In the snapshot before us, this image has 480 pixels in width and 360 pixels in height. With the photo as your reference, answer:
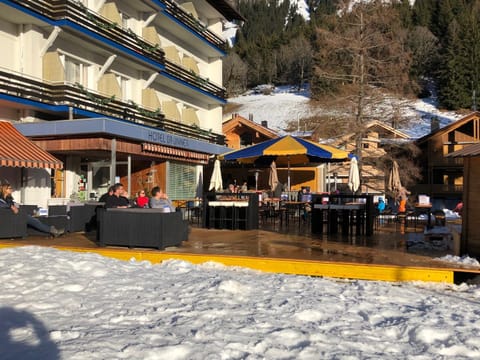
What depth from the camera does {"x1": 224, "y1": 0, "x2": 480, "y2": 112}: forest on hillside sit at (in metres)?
27.5

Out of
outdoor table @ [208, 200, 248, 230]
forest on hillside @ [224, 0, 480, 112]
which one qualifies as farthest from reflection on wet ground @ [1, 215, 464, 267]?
forest on hillside @ [224, 0, 480, 112]

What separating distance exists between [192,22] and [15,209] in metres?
19.2

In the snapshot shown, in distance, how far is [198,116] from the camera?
3139 cm

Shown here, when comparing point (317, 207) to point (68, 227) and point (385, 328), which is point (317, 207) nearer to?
point (68, 227)

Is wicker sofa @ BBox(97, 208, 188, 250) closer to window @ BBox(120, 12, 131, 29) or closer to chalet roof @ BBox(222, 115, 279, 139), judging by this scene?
window @ BBox(120, 12, 131, 29)

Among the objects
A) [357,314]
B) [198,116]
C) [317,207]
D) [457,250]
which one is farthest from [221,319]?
[198,116]

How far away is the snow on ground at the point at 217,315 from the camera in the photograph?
433 centimetres

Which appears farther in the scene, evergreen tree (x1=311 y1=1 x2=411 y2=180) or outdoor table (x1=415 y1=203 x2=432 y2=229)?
evergreen tree (x1=311 y1=1 x2=411 y2=180)

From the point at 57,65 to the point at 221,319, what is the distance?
14.9 metres

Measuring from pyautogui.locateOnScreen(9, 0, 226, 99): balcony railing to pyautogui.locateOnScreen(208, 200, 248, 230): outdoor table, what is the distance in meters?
9.36

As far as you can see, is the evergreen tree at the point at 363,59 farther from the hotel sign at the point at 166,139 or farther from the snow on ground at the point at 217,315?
the snow on ground at the point at 217,315

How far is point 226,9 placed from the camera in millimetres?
32344

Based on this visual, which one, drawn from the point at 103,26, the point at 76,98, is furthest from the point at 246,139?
the point at 76,98

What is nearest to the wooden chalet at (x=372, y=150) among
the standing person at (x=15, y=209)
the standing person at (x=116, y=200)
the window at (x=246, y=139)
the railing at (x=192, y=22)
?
the window at (x=246, y=139)
